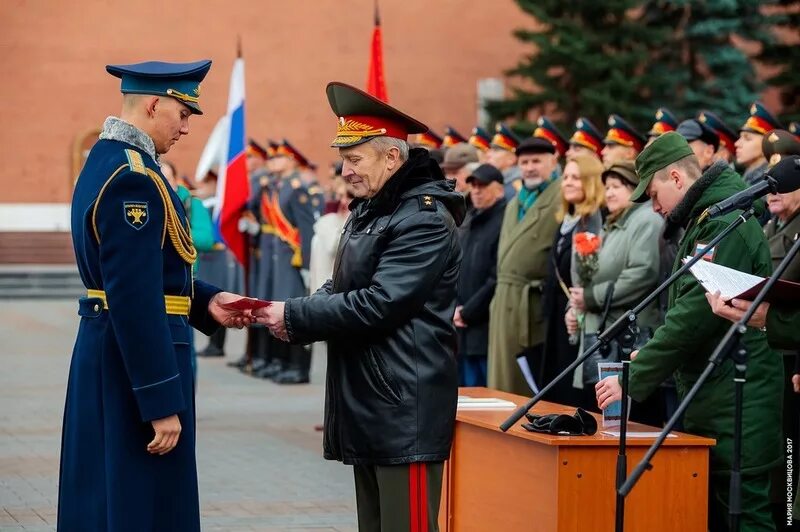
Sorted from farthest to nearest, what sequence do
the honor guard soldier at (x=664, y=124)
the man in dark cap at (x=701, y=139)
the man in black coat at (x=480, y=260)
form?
the honor guard soldier at (x=664, y=124), the man in black coat at (x=480, y=260), the man in dark cap at (x=701, y=139)

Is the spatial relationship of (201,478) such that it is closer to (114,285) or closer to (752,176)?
(752,176)

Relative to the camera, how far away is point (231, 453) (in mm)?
10195

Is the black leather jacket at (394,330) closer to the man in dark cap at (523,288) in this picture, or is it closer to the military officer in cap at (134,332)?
the military officer in cap at (134,332)

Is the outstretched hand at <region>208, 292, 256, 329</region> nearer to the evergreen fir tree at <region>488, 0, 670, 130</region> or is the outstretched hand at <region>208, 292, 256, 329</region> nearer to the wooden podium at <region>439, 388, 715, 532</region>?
the wooden podium at <region>439, 388, 715, 532</region>

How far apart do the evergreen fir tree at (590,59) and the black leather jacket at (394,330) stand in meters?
24.6

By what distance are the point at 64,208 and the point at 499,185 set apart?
1121 inches

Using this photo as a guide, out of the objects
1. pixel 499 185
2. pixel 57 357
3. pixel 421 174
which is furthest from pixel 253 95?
pixel 421 174

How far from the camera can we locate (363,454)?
16.8ft

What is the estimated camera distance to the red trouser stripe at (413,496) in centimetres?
512

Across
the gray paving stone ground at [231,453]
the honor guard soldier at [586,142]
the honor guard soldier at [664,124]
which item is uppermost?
the honor guard soldier at [664,124]

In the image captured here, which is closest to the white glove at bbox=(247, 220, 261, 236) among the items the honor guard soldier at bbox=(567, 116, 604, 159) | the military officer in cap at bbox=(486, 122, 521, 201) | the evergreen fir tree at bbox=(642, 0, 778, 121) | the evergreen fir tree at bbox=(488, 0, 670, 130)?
the military officer in cap at bbox=(486, 122, 521, 201)

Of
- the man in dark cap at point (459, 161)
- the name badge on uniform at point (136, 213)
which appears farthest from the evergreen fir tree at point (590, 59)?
the name badge on uniform at point (136, 213)

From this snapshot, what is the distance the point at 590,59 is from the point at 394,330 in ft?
82.3

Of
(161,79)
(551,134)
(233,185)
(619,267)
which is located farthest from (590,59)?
(161,79)
